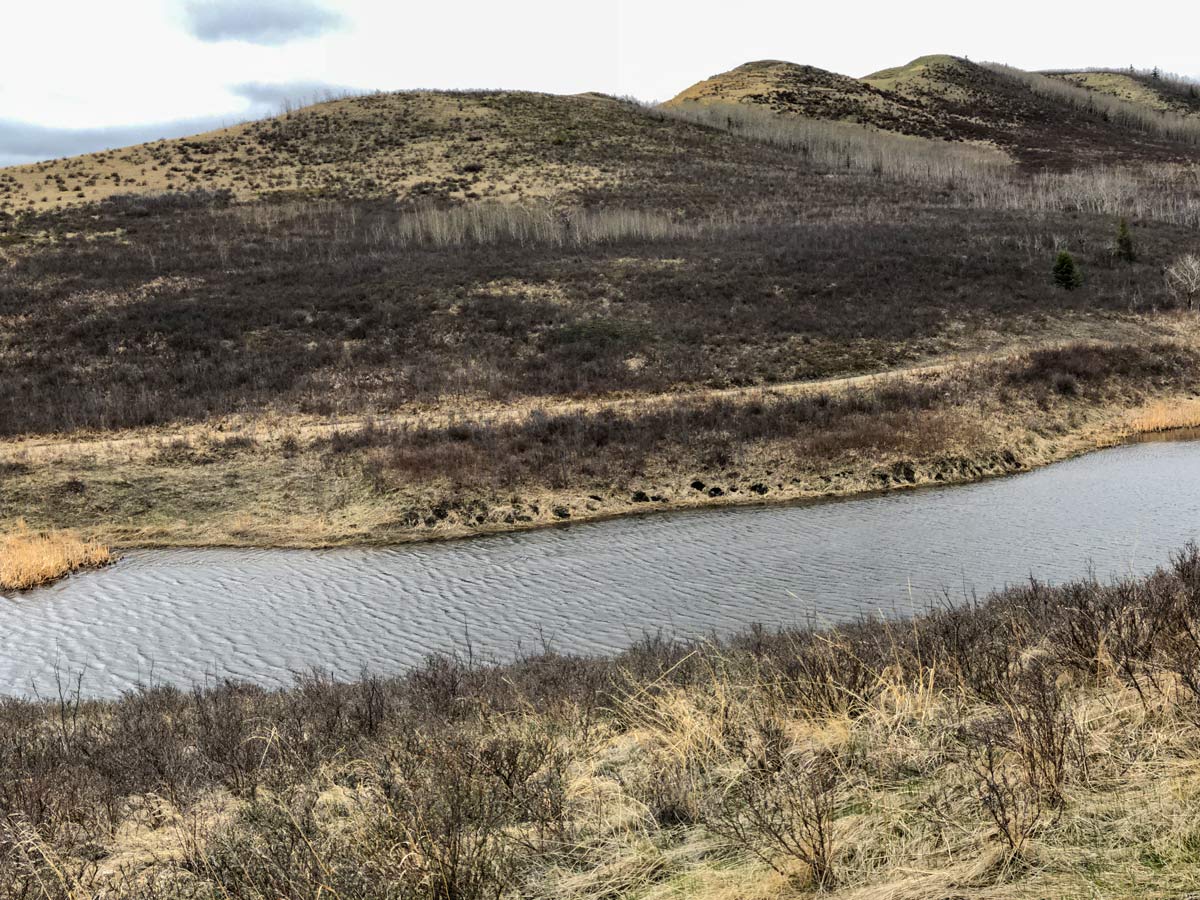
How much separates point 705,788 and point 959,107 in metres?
127

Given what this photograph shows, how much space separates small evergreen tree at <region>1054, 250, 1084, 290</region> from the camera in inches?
1612

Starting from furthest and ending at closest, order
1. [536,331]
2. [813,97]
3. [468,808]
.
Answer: [813,97] → [536,331] → [468,808]

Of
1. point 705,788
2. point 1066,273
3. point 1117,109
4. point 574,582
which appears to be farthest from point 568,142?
point 705,788

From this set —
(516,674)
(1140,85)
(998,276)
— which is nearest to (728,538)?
(516,674)

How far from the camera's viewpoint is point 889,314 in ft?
124

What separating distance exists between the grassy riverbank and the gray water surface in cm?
500

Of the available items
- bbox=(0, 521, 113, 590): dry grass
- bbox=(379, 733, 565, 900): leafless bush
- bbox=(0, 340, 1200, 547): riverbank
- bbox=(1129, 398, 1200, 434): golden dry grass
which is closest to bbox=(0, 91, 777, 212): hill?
bbox=(0, 340, 1200, 547): riverbank

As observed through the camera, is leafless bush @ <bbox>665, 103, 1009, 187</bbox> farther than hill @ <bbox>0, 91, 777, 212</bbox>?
Yes

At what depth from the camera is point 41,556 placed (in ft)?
61.6

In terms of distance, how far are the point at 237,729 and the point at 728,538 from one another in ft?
41.9

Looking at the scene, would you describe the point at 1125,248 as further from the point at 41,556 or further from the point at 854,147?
the point at 854,147

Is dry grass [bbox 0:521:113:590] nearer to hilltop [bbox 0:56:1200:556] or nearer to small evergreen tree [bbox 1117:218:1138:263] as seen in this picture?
hilltop [bbox 0:56:1200:556]

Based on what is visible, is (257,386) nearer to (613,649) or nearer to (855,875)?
(613,649)

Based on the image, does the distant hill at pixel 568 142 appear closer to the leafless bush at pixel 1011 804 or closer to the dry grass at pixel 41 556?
the dry grass at pixel 41 556
